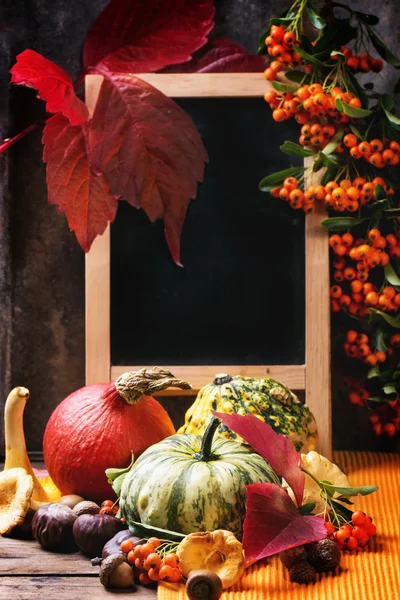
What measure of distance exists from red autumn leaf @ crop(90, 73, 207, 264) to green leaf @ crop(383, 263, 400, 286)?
17.1 inches

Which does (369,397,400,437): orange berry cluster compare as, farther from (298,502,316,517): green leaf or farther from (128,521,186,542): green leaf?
(128,521,186,542): green leaf

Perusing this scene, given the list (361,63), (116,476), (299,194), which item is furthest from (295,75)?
(116,476)

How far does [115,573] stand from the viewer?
1004mm

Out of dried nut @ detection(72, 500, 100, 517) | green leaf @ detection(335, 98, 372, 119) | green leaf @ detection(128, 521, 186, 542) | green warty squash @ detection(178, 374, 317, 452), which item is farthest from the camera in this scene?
green leaf @ detection(335, 98, 372, 119)

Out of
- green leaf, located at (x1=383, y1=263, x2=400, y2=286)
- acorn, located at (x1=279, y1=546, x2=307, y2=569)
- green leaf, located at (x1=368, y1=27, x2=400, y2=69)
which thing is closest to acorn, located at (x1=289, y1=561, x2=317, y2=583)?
acorn, located at (x1=279, y1=546, x2=307, y2=569)

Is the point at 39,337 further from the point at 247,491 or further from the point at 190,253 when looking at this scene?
the point at 247,491

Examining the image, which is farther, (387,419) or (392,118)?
(387,419)

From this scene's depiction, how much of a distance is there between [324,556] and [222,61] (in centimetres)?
109

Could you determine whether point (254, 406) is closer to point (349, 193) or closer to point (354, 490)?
point (354, 490)

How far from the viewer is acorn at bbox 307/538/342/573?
1030mm

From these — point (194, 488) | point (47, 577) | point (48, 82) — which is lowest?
point (47, 577)

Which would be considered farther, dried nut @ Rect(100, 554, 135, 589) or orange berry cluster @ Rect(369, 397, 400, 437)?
orange berry cluster @ Rect(369, 397, 400, 437)

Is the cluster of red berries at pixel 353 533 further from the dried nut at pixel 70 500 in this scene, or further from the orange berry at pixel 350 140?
the orange berry at pixel 350 140

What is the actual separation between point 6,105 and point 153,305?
1.87ft
